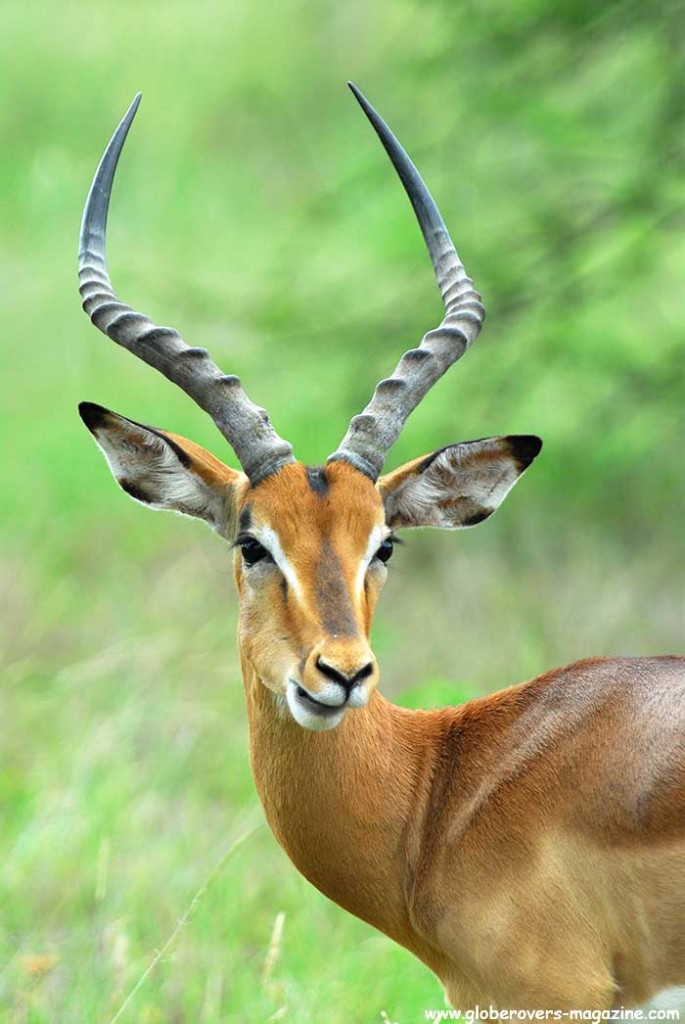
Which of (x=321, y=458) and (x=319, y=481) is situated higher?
(x=321, y=458)

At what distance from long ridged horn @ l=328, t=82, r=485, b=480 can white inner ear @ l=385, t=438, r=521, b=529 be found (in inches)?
8.7

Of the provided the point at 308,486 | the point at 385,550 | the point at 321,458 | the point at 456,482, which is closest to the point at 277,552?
the point at 308,486

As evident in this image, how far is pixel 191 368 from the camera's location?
5.50m

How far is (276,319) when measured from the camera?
1064 centimetres

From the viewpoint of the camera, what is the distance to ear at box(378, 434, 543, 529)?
572cm

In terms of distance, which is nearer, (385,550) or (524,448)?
(385,550)

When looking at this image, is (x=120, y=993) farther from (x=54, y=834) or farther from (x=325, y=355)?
(x=325, y=355)

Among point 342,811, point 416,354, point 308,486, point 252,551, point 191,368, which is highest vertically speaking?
point 416,354

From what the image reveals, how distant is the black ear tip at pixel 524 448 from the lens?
5730mm

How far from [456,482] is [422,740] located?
93 centimetres

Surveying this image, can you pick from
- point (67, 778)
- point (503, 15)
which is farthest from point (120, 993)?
point (503, 15)

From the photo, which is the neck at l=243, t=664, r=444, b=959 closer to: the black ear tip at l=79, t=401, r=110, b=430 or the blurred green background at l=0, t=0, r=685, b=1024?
the blurred green background at l=0, t=0, r=685, b=1024

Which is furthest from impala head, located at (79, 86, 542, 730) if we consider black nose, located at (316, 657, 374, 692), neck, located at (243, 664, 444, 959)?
neck, located at (243, 664, 444, 959)

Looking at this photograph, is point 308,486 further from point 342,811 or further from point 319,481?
point 342,811
